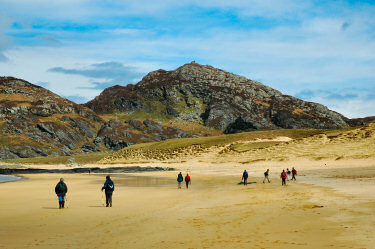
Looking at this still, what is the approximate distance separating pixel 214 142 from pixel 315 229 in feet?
300

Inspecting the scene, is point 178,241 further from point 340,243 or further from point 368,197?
point 368,197

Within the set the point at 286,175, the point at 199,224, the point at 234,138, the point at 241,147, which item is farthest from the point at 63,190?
the point at 234,138

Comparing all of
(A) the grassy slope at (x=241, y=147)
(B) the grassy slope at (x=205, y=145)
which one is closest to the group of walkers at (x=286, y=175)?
(A) the grassy slope at (x=241, y=147)

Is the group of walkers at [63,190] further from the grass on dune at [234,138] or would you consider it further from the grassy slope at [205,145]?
the grass on dune at [234,138]

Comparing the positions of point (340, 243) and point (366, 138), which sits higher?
point (366, 138)

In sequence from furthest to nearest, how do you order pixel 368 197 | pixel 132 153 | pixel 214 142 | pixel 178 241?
pixel 132 153 < pixel 214 142 < pixel 368 197 < pixel 178 241

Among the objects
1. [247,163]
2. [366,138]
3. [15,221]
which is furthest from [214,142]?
[15,221]

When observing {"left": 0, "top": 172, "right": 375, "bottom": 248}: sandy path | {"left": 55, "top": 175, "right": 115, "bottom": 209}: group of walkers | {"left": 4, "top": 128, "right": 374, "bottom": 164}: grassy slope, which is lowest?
{"left": 0, "top": 172, "right": 375, "bottom": 248}: sandy path

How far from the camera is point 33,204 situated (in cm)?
2694

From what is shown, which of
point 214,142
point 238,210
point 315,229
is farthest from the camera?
point 214,142

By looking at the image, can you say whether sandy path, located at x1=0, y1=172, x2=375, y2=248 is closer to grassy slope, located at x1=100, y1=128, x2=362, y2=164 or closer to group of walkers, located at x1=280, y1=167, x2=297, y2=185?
group of walkers, located at x1=280, y1=167, x2=297, y2=185

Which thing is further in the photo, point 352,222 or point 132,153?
point 132,153

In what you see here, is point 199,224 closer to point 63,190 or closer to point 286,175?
point 63,190

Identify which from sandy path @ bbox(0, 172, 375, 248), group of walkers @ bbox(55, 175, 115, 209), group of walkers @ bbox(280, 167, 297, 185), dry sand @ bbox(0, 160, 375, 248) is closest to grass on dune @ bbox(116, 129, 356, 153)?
group of walkers @ bbox(280, 167, 297, 185)
